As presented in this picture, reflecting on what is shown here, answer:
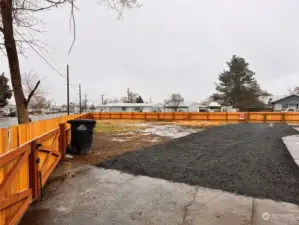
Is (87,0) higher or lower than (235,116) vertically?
higher

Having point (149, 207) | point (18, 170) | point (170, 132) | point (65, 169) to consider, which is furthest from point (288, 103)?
point (18, 170)

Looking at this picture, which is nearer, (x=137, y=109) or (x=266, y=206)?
(x=266, y=206)

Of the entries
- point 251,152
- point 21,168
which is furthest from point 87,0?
point 251,152

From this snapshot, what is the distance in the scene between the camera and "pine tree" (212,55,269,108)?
49062 millimetres

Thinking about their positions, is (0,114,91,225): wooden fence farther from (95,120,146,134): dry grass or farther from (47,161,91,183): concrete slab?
(95,120,146,134): dry grass

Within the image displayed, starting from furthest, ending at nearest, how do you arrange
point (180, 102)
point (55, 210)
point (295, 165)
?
1. point (180, 102)
2. point (295, 165)
3. point (55, 210)

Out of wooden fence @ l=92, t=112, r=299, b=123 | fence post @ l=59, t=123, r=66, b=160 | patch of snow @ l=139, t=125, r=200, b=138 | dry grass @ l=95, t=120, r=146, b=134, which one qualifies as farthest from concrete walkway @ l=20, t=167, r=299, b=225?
wooden fence @ l=92, t=112, r=299, b=123

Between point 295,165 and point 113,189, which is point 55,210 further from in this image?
point 295,165

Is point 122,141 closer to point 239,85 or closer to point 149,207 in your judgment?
point 149,207

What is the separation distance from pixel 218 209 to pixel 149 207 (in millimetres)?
981

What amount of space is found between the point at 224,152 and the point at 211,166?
182 centimetres

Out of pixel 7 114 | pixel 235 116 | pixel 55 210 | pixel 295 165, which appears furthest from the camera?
pixel 7 114

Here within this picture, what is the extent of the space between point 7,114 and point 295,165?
6401cm

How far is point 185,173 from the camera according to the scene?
17.0ft
